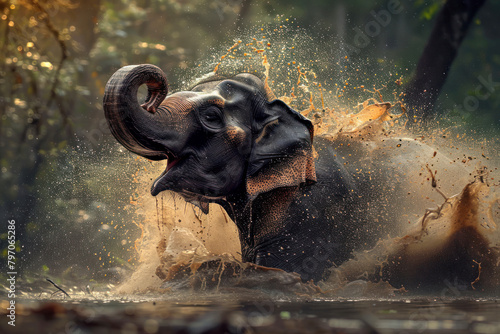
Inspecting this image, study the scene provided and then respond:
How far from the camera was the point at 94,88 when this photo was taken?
32.6 feet

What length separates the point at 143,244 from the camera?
4.36 m

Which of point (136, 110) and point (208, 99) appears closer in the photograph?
point (136, 110)

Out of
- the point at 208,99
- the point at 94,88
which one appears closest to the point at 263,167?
the point at 208,99

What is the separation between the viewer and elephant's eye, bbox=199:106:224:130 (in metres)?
3.19

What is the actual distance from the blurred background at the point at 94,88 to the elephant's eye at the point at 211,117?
683 millimetres

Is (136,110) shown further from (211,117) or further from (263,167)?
(263,167)

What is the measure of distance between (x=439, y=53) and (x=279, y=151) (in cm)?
404

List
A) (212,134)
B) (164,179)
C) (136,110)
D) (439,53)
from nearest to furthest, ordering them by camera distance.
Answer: (136,110), (164,179), (212,134), (439,53)

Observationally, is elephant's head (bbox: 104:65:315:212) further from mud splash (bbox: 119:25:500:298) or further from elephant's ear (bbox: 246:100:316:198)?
mud splash (bbox: 119:25:500:298)

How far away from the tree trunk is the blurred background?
0.10 metres

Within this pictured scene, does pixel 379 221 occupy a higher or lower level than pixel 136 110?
lower

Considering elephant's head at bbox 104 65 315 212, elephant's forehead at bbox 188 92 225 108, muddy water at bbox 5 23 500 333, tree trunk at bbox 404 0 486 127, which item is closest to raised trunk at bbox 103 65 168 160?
elephant's head at bbox 104 65 315 212

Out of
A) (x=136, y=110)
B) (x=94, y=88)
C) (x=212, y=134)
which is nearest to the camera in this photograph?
(x=136, y=110)

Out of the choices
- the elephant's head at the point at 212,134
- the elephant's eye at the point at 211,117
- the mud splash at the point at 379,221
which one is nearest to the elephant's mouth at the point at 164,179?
the elephant's head at the point at 212,134
